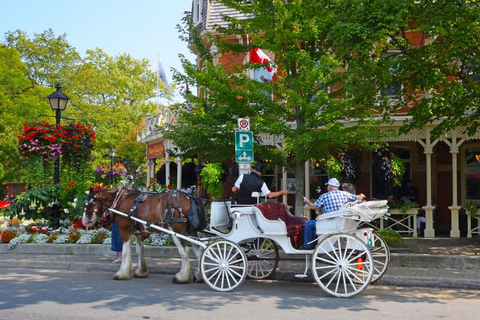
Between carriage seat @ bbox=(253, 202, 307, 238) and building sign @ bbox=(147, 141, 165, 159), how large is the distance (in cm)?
1458

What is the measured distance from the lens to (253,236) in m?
9.06

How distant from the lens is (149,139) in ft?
81.9

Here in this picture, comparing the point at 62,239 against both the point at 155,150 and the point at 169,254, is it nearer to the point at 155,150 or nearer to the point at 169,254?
the point at 169,254

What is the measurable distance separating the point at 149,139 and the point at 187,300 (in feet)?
56.9

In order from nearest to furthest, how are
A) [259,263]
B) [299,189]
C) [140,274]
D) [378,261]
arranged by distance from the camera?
1. [378,261]
2. [259,263]
3. [140,274]
4. [299,189]

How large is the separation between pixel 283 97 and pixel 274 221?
476 cm

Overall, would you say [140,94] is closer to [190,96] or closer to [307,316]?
[190,96]

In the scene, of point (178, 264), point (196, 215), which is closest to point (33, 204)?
point (178, 264)

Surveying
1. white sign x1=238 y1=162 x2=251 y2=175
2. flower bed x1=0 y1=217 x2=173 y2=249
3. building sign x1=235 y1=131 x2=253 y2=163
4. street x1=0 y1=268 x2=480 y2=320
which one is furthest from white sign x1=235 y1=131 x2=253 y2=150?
flower bed x1=0 y1=217 x2=173 y2=249

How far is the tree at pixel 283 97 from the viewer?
38.4 ft

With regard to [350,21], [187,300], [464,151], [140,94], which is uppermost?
[140,94]

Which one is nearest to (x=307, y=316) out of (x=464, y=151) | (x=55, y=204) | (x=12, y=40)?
(x=55, y=204)

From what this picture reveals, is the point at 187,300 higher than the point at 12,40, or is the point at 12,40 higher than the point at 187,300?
the point at 12,40

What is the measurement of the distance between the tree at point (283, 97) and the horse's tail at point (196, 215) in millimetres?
2647
